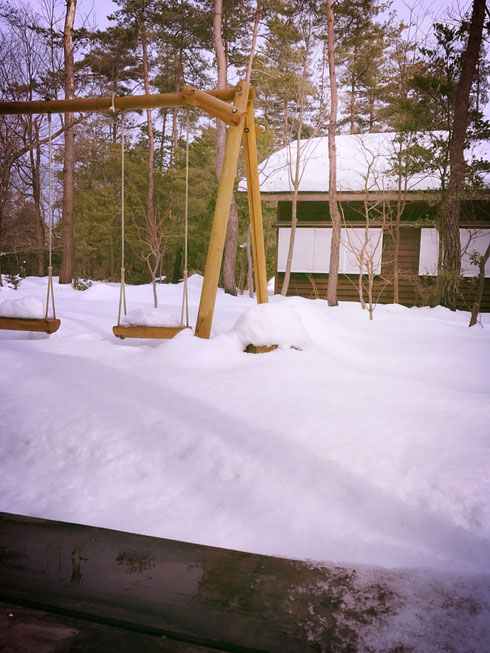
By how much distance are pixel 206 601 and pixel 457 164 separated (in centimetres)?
1131

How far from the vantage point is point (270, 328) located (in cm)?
393

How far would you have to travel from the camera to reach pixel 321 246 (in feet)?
48.0

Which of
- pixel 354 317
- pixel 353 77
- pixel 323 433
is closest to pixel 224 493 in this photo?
pixel 323 433

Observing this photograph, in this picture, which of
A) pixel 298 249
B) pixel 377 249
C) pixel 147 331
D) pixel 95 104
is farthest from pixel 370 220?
pixel 147 331

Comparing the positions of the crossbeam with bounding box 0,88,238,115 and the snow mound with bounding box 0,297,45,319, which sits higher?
the crossbeam with bounding box 0,88,238,115

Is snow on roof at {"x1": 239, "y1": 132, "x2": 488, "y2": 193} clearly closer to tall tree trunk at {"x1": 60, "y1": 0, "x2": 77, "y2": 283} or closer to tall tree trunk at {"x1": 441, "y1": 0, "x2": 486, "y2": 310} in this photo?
tall tree trunk at {"x1": 441, "y1": 0, "x2": 486, "y2": 310}

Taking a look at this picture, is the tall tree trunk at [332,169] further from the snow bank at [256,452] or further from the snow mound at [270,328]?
the snow bank at [256,452]

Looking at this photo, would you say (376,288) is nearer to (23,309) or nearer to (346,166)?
(346,166)

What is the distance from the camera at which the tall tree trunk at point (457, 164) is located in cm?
1000

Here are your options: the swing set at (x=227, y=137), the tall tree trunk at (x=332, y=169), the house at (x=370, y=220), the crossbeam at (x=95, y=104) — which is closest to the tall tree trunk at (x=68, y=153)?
the house at (x=370, y=220)

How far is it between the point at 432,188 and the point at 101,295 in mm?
9502

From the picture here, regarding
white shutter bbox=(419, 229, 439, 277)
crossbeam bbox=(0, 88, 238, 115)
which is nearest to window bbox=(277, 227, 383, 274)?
white shutter bbox=(419, 229, 439, 277)

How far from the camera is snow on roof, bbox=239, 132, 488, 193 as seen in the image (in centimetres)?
1290

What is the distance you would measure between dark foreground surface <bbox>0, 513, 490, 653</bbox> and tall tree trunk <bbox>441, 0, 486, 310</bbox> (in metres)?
9.82
